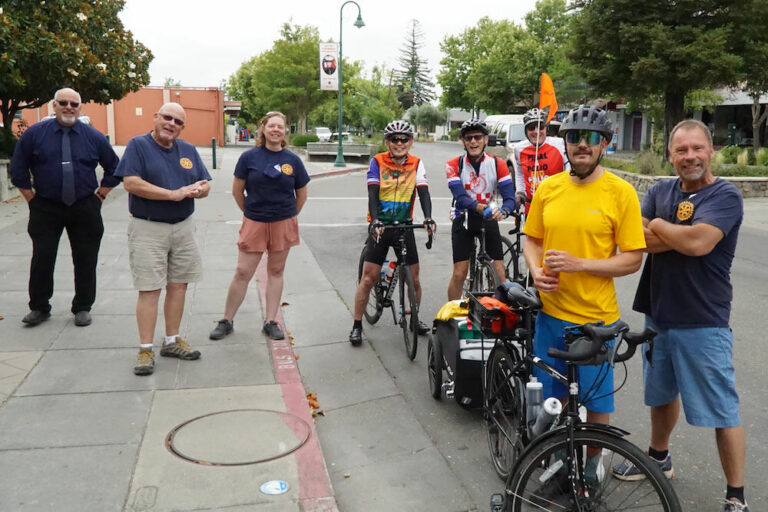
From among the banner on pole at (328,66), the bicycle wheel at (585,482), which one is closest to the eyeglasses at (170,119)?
the bicycle wheel at (585,482)

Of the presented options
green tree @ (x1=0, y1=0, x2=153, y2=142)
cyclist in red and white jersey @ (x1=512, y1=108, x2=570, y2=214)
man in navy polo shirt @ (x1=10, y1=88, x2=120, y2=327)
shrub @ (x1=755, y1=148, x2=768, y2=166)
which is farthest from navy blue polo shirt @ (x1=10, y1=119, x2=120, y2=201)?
shrub @ (x1=755, y1=148, x2=768, y2=166)

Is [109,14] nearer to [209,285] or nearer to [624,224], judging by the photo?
[209,285]

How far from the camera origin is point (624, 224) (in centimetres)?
312

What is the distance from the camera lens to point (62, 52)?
13383 millimetres

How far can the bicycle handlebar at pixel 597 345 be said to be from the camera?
2.81 m

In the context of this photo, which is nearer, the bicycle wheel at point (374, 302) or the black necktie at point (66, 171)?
the black necktie at point (66, 171)

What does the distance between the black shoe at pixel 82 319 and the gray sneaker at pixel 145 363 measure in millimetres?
1275

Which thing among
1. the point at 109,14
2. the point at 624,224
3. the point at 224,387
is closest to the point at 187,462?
the point at 224,387

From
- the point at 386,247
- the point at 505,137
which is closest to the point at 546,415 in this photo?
the point at 386,247

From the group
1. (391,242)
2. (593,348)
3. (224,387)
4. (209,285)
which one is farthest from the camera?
(209,285)

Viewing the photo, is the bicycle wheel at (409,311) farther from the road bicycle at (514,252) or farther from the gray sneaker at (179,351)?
the gray sneaker at (179,351)

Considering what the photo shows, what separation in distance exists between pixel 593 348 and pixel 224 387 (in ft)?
9.74

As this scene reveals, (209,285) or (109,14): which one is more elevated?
(109,14)

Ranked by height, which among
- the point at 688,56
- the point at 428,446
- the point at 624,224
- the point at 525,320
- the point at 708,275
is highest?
the point at 688,56
